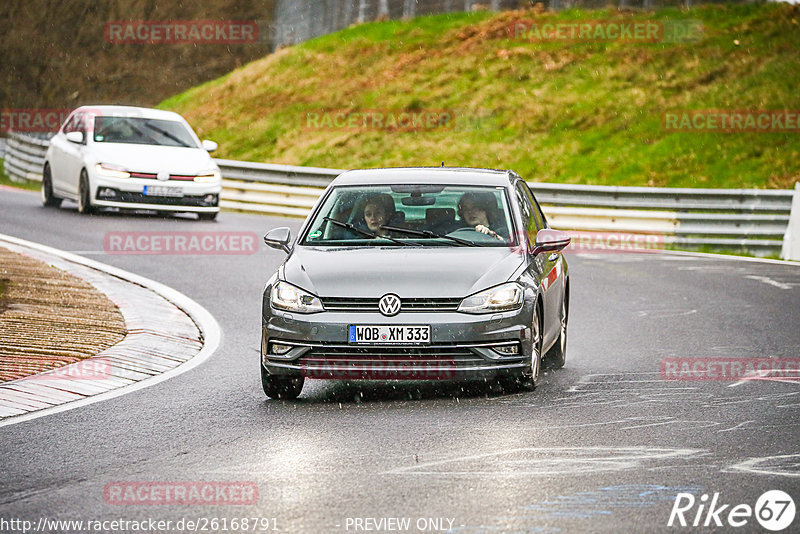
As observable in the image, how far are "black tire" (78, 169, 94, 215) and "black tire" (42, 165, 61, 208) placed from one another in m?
1.39

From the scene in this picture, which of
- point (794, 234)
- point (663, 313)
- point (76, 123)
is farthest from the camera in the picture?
point (76, 123)

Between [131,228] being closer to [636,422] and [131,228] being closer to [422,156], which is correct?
[636,422]

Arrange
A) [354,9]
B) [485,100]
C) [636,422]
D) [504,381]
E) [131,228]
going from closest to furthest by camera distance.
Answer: [636,422]
[504,381]
[131,228]
[485,100]
[354,9]

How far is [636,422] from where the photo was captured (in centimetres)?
838

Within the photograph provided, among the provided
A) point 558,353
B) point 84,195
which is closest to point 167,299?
point 558,353

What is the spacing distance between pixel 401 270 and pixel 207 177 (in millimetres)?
13634

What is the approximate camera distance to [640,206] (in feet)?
78.0

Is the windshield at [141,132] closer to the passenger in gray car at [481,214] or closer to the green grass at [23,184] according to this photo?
the green grass at [23,184]

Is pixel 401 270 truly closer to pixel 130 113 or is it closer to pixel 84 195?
pixel 84 195

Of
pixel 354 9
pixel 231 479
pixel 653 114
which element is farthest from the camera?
pixel 354 9

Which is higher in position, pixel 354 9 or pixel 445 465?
pixel 354 9

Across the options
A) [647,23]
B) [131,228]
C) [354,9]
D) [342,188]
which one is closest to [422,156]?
[647,23]

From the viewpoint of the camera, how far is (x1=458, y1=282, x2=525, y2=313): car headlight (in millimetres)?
9008

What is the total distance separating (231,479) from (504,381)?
10.2 ft
